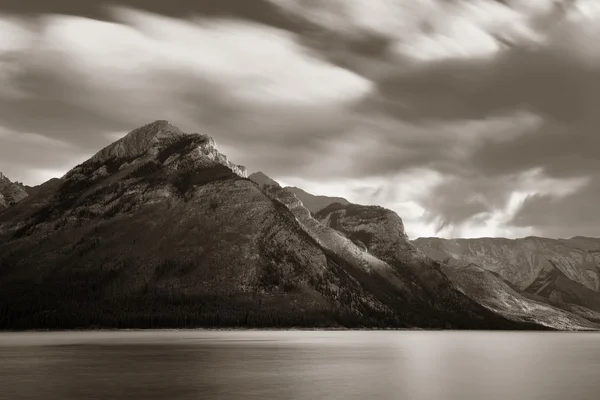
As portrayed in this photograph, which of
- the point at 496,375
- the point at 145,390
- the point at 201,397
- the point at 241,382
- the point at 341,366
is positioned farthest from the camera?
the point at 341,366

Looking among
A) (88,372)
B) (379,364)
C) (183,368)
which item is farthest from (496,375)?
(88,372)

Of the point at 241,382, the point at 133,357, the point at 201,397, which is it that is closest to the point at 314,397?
the point at 201,397

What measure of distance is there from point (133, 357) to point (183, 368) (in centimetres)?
3678

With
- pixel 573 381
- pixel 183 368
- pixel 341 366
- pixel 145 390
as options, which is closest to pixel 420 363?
pixel 341 366

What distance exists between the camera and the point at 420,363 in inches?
5723

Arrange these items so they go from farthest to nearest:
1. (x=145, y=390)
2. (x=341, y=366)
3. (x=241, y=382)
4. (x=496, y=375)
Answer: (x=341, y=366), (x=496, y=375), (x=241, y=382), (x=145, y=390)

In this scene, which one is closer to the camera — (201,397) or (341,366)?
(201,397)

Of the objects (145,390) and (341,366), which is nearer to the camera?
(145,390)

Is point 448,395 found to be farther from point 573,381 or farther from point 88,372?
point 88,372

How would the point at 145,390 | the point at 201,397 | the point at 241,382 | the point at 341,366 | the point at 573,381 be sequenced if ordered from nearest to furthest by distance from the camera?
the point at 201,397 < the point at 145,390 < the point at 241,382 < the point at 573,381 < the point at 341,366

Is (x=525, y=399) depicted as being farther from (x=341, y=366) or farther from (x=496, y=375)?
(x=341, y=366)

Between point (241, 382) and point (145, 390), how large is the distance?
1595 centimetres

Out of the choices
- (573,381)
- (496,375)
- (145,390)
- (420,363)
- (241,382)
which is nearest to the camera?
(145,390)

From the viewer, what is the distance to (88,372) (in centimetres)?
11138
